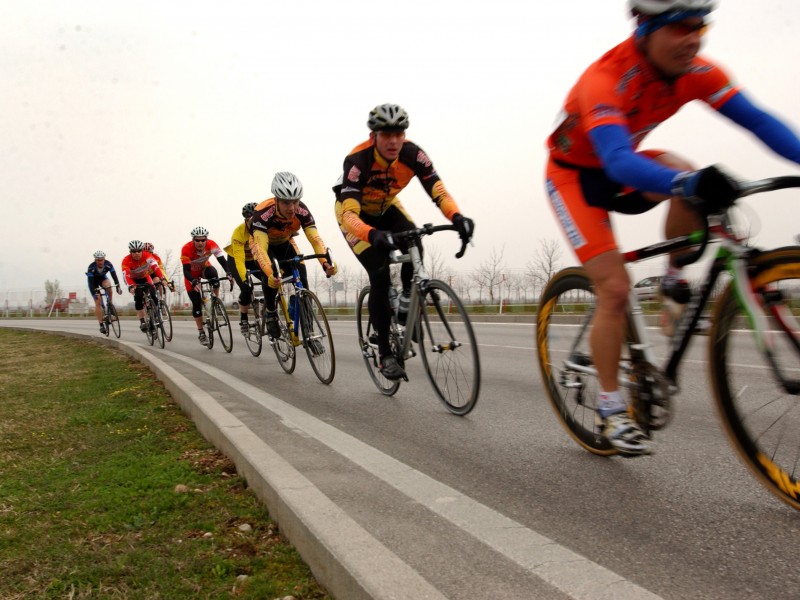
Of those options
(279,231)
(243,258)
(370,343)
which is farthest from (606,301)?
(243,258)

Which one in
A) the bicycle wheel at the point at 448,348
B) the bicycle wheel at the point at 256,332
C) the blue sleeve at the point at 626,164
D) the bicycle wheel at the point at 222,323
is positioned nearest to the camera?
the blue sleeve at the point at 626,164

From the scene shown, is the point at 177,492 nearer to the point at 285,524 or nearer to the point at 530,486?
the point at 285,524

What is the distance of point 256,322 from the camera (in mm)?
9820

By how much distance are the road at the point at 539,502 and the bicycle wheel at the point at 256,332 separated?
4.50m

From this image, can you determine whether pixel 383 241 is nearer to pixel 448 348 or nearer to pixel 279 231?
pixel 448 348

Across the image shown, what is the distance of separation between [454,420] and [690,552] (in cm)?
253

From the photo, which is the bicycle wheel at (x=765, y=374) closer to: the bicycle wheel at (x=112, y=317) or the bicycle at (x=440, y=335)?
the bicycle at (x=440, y=335)

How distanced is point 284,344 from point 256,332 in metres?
Result: 1.87

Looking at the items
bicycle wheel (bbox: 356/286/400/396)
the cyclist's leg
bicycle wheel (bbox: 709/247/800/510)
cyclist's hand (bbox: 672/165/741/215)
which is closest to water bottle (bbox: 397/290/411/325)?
bicycle wheel (bbox: 356/286/400/396)

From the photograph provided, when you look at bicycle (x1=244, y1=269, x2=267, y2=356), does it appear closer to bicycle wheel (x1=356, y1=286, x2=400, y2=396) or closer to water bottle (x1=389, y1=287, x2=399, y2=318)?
bicycle wheel (x1=356, y1=286, x2=400, y2=396)

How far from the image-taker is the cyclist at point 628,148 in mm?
2586

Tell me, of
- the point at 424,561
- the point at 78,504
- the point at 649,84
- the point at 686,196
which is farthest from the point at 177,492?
the point at 649,84

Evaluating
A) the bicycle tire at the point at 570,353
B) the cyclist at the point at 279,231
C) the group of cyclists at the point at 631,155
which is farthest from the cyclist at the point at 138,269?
the group of cyclists at the point at 631,155

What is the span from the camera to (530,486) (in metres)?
3.03
